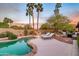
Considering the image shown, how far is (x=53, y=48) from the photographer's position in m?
1.56

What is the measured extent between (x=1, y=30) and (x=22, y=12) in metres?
0.24

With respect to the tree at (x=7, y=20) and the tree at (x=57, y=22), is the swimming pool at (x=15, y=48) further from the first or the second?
the tree at (x=57, y=22)

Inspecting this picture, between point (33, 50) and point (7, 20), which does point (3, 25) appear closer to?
point (7, 20)

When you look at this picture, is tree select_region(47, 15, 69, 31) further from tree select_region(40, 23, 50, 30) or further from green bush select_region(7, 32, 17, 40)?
green bush select_region(7, 32, 17, 40)

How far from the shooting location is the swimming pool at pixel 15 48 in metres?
1.56

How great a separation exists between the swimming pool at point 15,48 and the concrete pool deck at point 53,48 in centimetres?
9

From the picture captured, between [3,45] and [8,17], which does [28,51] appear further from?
[8,17]

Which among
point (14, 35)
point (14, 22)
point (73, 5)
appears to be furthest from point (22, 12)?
point (73, 5)

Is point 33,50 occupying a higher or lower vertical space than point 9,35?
lower

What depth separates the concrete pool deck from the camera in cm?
156

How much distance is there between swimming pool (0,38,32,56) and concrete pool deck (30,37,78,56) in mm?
91

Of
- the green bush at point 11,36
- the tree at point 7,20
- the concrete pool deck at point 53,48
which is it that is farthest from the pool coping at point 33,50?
the tree at point 7,20

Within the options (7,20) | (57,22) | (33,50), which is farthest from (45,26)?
(7,20)

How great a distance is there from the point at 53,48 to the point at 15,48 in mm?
328
